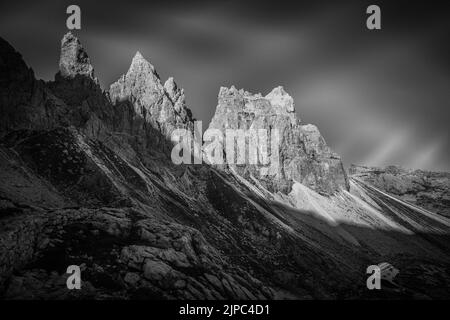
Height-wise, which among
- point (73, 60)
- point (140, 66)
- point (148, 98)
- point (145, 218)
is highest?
point (140, 66)

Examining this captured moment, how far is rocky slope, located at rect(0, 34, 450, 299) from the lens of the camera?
1608 inches

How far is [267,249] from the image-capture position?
329ft

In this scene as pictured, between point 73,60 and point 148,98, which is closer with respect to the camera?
point 73,60

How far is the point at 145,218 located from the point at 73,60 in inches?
4098

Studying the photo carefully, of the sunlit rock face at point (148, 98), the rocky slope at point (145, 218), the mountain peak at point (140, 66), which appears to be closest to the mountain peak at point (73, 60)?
the rocky slope at point (145, 218)

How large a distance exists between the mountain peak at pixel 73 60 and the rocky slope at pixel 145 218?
1.43ft

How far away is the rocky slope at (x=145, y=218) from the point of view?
40844mm

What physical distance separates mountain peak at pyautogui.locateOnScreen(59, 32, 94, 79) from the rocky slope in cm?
44

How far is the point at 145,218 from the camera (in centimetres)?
5653

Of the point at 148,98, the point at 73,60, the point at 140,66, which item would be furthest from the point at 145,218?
the point at 140,66

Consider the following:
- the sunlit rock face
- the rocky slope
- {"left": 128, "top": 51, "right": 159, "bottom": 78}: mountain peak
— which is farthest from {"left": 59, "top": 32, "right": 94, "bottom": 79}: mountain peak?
{"left": 128, "top": 51, "right": 159, "bottom": 78}: mountain peak

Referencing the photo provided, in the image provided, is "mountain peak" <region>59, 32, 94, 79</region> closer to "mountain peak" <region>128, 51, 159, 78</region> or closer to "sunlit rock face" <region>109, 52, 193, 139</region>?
"sunlit rock face" <region>109, 52, 193, 139</region>

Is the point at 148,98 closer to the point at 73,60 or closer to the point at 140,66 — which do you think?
the point at 140,66
